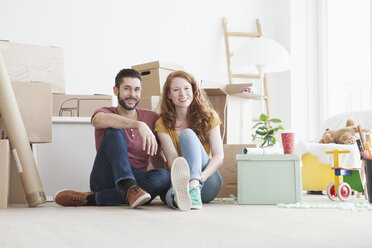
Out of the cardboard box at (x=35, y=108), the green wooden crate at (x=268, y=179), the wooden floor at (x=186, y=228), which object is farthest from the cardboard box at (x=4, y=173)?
the green wooden crate at (x=268, y=179)

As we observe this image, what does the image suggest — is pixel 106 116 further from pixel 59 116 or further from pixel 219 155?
pixel 59 116

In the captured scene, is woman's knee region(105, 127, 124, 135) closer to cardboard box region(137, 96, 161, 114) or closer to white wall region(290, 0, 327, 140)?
cardboard box region(137, 96, 161, 114)

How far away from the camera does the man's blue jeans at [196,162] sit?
6.34 feet

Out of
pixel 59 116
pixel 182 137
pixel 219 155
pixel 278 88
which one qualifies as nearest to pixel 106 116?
pixel 182 137

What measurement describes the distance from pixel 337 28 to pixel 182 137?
273cm

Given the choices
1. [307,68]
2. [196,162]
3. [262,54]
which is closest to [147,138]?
[196,162]

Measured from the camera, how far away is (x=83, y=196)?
208 cm

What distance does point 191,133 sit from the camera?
6.62 ft

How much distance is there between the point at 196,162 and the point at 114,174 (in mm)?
329

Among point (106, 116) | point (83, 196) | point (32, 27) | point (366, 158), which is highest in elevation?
point (32, 27)

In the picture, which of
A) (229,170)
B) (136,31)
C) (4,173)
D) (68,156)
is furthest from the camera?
(136,31)

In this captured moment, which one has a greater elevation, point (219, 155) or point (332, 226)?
point (219, 155)

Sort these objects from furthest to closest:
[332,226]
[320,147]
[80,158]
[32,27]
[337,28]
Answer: [337,28] < [32,27] < [320,147] < [80,158] < [332,226]

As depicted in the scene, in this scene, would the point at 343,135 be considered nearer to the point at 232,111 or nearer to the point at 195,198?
the point at 232,111
